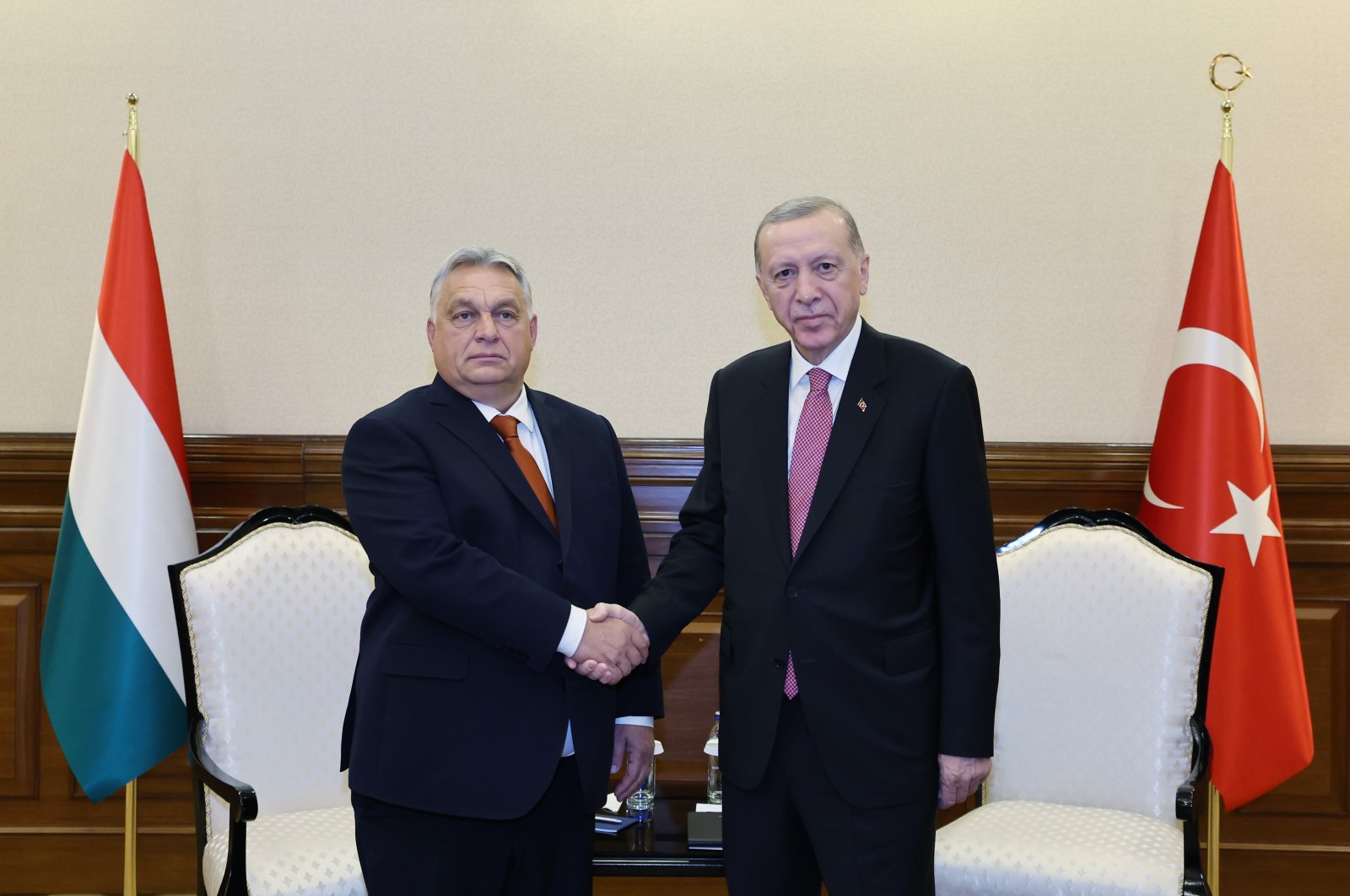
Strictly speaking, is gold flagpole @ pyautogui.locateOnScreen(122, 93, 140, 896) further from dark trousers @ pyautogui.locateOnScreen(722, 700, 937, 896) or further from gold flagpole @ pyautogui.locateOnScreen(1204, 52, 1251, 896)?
gold flagpole @ pyautogui.locateOnScreen(1204, 52, 1251, 896)

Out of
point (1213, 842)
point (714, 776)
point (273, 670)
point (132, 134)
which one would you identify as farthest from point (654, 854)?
point (132, 134)

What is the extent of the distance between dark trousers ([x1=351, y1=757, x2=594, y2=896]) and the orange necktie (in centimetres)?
50

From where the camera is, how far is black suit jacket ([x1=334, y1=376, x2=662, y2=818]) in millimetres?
2100

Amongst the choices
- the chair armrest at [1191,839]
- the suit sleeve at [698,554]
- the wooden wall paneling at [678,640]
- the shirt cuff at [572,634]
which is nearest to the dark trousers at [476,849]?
the shirt cuff at [572,634]

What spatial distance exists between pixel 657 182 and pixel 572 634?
7.13ft

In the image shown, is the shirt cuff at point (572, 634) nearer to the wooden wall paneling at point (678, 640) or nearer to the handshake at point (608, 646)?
the handshake at point (608, 646)

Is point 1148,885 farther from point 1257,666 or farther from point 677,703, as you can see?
point 677,703

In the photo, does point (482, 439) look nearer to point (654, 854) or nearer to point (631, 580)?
point (631, 580)

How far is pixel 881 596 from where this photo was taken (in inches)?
85.2

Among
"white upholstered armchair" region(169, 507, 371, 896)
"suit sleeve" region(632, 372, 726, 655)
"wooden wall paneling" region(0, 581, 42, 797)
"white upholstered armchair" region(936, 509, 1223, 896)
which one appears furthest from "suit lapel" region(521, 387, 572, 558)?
"wooden wall paneling" region(0, 581, 42, 797)

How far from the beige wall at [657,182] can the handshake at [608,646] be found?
5.72 ft

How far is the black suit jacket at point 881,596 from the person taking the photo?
2145 millimetres

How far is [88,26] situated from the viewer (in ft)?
12.9

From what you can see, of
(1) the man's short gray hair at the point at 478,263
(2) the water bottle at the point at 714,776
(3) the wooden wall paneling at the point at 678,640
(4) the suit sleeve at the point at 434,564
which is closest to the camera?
(4) the suit sleeve at the point at 434,564
